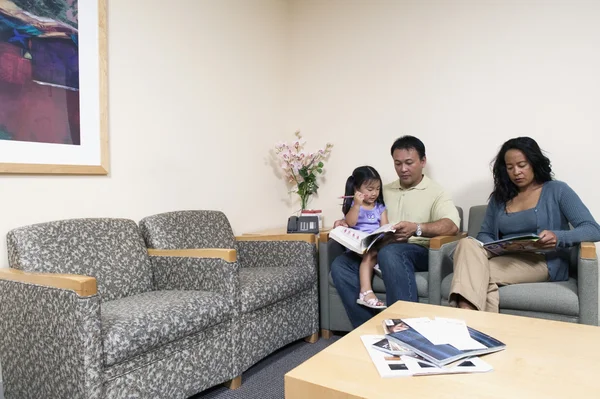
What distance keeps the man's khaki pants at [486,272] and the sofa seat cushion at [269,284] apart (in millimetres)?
780

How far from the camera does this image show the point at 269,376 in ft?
6.87

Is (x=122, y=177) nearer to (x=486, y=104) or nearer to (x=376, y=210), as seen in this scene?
(x=376, y=210)

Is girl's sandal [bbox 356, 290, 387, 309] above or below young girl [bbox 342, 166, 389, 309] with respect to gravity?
below

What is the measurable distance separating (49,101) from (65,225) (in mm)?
564

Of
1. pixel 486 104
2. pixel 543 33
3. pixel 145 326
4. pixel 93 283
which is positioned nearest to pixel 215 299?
pixel 145 326

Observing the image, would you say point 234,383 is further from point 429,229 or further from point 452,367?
point 429,229

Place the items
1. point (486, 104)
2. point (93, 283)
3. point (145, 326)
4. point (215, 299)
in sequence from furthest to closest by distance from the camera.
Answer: point (486, 104) → point (215, 299) → point (145, 326) → point (93, 283)

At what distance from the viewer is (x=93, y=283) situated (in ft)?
4.65

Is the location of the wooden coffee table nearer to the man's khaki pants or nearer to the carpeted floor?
the man's khaki pants

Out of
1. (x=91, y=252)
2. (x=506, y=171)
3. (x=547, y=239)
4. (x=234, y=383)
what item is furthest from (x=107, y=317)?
(x=506, y=171)

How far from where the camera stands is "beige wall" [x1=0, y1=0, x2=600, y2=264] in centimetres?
235

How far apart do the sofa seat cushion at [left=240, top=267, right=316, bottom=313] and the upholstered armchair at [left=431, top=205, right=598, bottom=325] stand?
0.99 meters

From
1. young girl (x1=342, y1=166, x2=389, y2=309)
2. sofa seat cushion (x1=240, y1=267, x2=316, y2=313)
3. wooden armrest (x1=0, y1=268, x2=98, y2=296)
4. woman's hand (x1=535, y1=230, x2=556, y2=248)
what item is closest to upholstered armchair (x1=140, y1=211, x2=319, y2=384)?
sofa seat cushion (x1=240, y1=267, x2=316, y2=313)

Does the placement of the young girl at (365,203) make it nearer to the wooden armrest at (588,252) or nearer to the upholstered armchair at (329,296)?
the upholstered armchair at (329,296)
